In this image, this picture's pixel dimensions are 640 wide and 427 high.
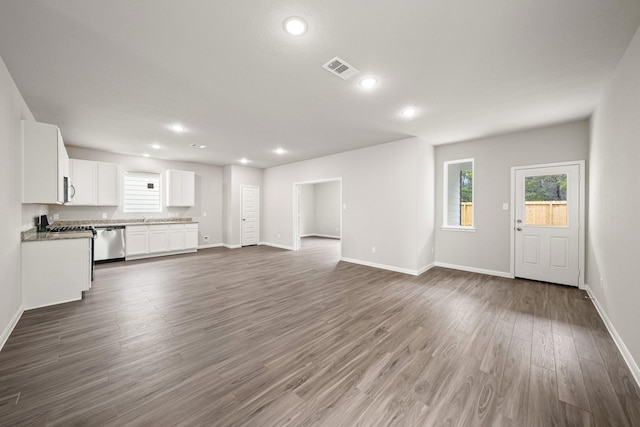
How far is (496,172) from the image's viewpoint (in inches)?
189

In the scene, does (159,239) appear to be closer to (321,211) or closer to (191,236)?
(191,236)

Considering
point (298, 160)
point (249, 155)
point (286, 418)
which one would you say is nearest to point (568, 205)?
point (286, 418)

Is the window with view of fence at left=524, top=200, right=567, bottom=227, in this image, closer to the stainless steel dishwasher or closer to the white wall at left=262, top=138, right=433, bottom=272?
the white wall at left=262, top=138, right=433, bottom=272

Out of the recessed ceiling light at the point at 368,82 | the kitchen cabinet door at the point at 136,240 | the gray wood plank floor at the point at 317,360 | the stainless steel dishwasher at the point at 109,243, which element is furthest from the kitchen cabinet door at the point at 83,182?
the recessed ceiling light at the point at 368,82

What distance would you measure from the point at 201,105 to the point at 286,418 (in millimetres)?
3679

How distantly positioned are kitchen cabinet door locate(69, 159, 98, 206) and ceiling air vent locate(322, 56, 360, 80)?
20.9 feet

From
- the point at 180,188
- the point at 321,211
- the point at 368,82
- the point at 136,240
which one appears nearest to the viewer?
the point at 368,82

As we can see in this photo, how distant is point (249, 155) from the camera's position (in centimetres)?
669

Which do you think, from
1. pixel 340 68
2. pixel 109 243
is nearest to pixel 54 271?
pixel 109 243

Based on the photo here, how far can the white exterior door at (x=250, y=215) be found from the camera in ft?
27.9

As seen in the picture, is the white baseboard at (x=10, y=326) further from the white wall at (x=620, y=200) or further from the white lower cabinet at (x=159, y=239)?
the white wall at (x=620, y=200)

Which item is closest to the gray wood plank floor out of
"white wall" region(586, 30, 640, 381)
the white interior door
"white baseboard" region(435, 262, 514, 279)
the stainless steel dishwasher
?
"white wall" region(586, 30, 640, 381)

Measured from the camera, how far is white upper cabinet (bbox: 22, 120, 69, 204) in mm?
3145

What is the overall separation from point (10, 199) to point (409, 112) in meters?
4.97
